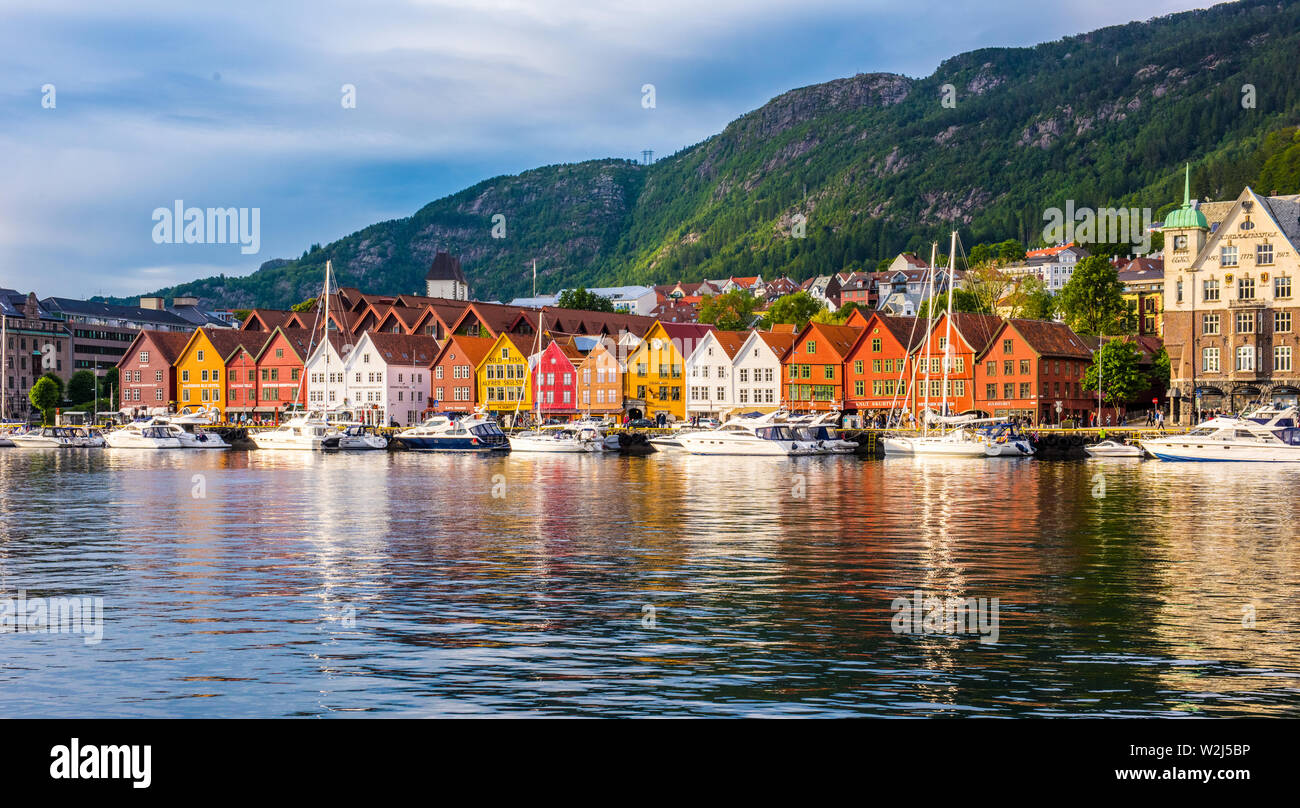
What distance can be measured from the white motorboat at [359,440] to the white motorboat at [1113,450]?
64.6m

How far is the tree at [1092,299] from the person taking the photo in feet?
473

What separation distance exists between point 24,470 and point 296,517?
48.3 metres

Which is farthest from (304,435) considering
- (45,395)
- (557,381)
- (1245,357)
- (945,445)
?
(1245,357)

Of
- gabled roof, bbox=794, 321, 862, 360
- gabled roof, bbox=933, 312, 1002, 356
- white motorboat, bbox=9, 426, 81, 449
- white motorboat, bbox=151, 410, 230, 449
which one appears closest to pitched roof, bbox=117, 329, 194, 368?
white motorboat, bbox=9, 426, 81, 449

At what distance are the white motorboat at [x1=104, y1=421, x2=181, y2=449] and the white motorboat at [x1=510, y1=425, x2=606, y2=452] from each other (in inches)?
1572

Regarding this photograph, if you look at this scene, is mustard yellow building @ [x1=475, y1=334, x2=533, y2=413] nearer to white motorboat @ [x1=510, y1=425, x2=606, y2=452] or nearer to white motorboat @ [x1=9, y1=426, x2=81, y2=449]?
white motorboat @ [x1=510, y1=425, x2=606, y2=452]

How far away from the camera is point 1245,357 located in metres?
111

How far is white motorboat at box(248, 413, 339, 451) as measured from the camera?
4619 inches

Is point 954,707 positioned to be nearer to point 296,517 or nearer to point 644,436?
point 296,517

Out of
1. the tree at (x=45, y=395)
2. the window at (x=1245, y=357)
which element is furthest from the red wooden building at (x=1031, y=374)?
the tree at (x=45, y=395)

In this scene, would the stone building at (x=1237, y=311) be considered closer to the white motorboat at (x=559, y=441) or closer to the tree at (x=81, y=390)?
the white motorboat at (x=559, y=441)

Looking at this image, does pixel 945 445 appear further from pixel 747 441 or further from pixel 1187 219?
pixel 1187 219

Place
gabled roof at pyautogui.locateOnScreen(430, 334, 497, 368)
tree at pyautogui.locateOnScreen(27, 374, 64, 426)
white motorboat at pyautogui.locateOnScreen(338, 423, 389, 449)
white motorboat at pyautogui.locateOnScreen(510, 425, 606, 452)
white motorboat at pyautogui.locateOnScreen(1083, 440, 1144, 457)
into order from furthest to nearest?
1. tree at pyautogui.locateOnScreen(27, 374, 64, 426)
2. gabled roof at pyautogui.locateOnScreen(430, 334, 497, 368)
3. white motorboat at pyautogui.locateOnScreen(338, 423, 389, 449)
4. white motorboat at pyautogui.locateOnScreen(510, 425, 606, 452)
5. white motorboat at pyautogui.locateOnScreen(1083, 440, 1144, 457)
